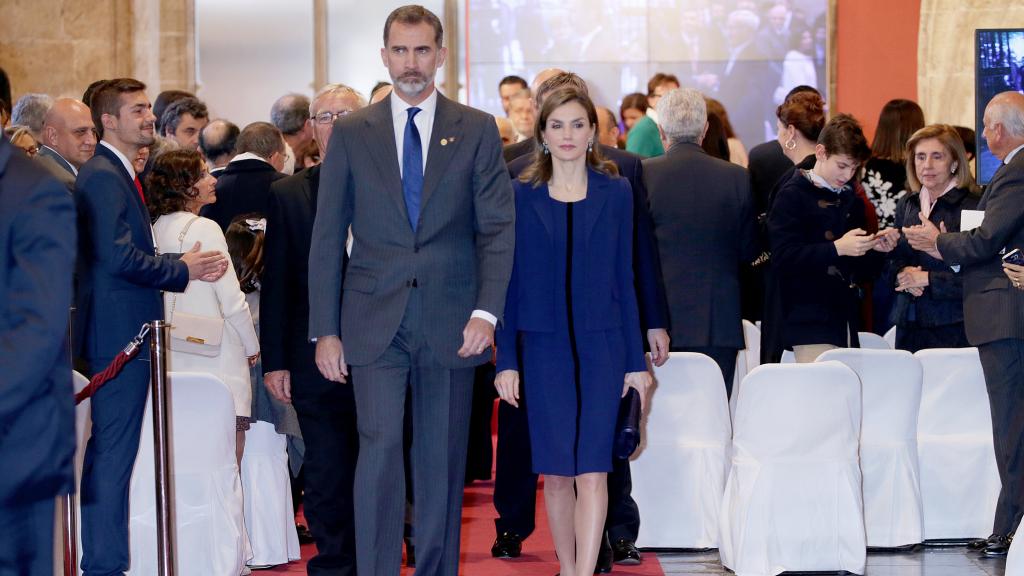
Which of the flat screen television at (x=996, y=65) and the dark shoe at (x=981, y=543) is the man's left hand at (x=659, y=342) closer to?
the dark shoe at (x=981, y=543)

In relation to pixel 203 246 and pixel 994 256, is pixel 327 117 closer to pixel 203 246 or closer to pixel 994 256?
pixel 203 246

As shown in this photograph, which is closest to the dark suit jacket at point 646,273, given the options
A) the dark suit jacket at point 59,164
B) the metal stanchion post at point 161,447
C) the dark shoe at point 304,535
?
the metal stanchion post at point 161,447

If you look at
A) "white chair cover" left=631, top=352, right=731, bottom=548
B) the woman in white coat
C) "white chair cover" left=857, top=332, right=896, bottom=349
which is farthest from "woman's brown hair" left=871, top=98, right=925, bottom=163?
the woman in white coat

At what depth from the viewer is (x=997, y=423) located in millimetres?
6285

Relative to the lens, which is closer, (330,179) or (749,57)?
(330,179)

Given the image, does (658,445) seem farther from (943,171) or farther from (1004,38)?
(1004,38)

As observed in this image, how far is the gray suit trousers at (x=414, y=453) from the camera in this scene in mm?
4590

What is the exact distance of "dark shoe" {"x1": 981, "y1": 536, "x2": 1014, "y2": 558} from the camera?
6.12 m

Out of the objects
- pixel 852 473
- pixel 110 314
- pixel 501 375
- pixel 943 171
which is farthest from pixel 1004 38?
pixel 110 314

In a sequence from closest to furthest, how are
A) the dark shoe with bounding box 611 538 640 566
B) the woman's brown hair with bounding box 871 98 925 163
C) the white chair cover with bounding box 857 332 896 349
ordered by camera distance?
the dark shoe with bounding box 611 538 640 566, the white chair cover with bounding box 857 332 896 349, the woman's brown hair with bounding box 871 98 925 163

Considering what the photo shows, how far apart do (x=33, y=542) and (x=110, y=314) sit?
2.40 meters

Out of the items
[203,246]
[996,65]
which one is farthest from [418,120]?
[996,65]

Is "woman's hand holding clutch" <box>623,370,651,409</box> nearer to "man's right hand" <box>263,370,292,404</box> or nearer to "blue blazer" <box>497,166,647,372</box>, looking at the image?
"blue blazer" <box>497,166,647,372</box>

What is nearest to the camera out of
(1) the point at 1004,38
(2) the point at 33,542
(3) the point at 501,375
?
(2) the point at 33,542
